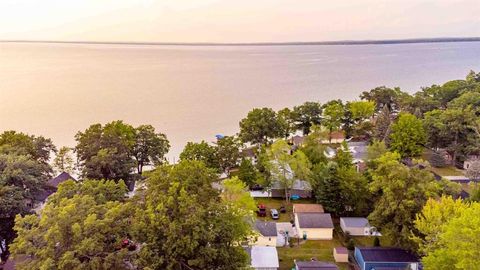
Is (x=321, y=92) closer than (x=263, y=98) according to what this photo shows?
No

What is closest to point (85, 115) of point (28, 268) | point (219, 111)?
point (219, 111)

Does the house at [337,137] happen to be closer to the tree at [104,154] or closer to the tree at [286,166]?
the tree at [286,166]

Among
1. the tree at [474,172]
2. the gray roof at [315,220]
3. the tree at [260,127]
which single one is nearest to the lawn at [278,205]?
the gray roof at [315,220]

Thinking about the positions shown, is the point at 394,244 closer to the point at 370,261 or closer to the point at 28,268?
the point at 370,261

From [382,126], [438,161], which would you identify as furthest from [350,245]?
[382,126]

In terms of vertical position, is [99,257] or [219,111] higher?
[99,257]

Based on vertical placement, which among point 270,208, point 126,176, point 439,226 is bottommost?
point 270,208
